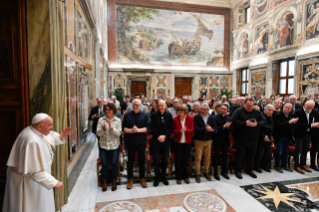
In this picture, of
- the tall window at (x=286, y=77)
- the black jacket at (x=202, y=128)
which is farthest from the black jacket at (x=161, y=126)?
the tall window at (x=286, y=77)

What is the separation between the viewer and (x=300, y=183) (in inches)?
158

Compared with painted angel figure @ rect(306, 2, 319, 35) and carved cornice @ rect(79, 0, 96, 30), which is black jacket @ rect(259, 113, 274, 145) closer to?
carved cornice @ rect(79, 0, 96, 30)

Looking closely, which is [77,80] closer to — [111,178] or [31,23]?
[31,23]

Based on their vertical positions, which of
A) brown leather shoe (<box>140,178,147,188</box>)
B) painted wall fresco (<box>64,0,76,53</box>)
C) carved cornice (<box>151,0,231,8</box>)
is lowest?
brown leather shoe (<box>140,178,147,188</box>)

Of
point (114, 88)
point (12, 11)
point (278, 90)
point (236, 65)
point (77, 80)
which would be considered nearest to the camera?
point (12, 11)

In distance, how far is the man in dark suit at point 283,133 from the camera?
450 centimetres

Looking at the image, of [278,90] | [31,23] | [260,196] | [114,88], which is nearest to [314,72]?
[278,90]

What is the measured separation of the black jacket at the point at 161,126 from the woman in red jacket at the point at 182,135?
16cm

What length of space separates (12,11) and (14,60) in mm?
721

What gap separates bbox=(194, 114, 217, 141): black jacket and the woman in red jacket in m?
0.17

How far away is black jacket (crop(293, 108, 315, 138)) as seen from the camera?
176 inches

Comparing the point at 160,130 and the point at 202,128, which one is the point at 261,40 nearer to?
the point at 202,128

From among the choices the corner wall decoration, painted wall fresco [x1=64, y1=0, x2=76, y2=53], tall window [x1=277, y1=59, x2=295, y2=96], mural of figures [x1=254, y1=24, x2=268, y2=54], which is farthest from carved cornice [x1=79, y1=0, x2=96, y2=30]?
mural of figures [x1=254, y1=24, x2=268, y2=54]

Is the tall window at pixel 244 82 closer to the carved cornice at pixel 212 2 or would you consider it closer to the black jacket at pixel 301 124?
the carved cornice at pixel 212 2
